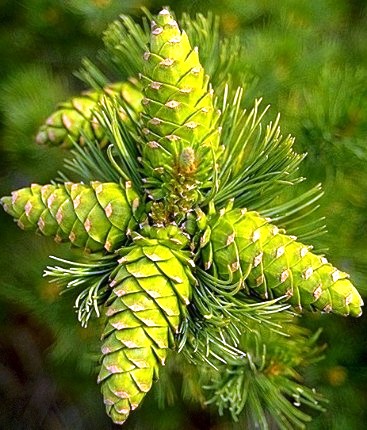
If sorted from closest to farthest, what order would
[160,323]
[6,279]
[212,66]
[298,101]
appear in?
[160,323], [212,66], [298,101], [6,279]

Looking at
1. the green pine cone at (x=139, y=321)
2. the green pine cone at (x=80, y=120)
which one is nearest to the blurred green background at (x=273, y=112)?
the green pine cone at (x=80, y=120)

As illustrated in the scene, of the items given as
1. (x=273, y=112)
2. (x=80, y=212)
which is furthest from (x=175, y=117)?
(x=273, y=112)

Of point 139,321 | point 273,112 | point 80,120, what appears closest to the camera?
point 139,321

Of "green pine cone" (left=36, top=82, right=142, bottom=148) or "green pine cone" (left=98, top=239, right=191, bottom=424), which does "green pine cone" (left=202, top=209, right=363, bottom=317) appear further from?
"green pine cone" (left=36, top=82, right=142, bottom=148)

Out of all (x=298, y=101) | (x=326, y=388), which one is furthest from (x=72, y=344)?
(x=298, y=101)

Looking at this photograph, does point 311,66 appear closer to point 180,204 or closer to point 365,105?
point 365,105

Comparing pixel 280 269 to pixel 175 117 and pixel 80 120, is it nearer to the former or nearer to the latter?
pixel 175 117
